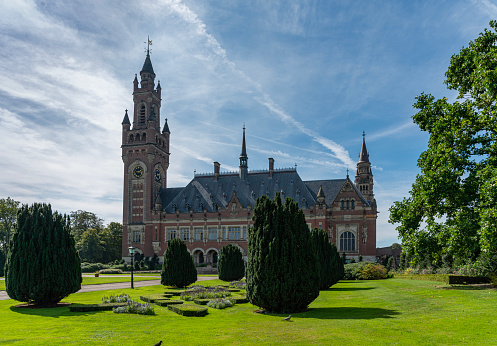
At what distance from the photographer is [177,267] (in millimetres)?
31500

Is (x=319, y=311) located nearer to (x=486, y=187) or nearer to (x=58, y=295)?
(x=486, y=187)

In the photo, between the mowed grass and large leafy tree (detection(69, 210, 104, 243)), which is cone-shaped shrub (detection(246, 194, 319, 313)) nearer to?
the mowed grass

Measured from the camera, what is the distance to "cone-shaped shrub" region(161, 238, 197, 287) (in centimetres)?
3150

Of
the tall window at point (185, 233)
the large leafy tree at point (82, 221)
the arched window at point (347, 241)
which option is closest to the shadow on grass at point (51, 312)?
the arched window at point (347, 241)

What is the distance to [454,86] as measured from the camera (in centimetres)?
2270

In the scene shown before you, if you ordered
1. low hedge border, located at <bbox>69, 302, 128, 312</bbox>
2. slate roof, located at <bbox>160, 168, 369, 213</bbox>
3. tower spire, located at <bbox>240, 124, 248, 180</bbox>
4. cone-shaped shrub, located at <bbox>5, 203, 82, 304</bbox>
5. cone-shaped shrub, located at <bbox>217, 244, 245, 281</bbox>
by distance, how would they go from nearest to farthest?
low hedge border, located at <bbox>69, 302, 128, 312</bbox> → cone-shaped shrub, located at <bbox>5, 203, 82, 304</bbox> → cone-shaped shrub, located at <bbox>217, 244, 245, 281</bbox> → slate roof, located at <bbox>160, 168, 369, 213</bbox> → tower spire, located at <bbox>240, 124, 248, 180</bbox>

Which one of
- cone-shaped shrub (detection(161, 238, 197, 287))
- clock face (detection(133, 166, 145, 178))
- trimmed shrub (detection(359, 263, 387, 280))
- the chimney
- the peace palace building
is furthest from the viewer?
the chimney

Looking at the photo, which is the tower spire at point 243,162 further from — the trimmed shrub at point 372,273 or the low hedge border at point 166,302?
the low hedge border at point 166,302

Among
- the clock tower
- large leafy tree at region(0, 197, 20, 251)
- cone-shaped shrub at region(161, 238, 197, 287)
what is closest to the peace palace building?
the clock tower

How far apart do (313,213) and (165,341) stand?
5734cm

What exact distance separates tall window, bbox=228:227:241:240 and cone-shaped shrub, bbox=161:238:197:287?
130ft

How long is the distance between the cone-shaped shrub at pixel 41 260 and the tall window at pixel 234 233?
5057cm

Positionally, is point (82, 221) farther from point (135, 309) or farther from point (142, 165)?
point (135, 309)

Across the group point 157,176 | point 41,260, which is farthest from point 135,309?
point 157,176
